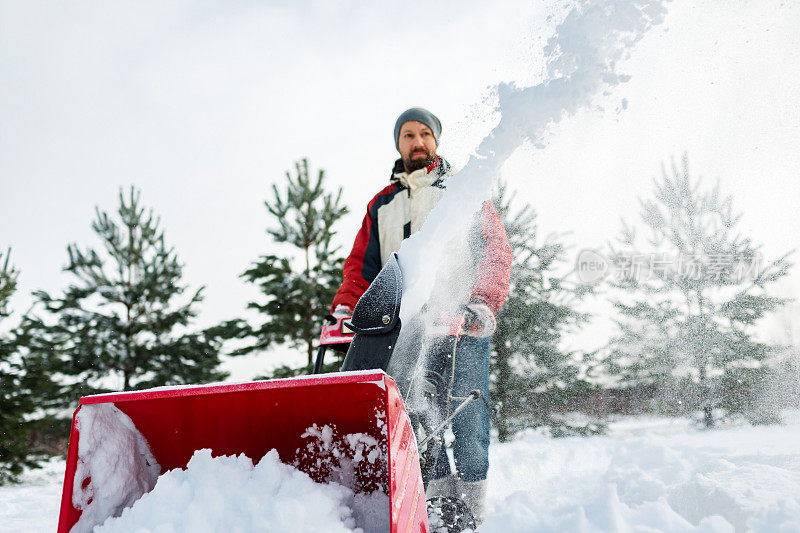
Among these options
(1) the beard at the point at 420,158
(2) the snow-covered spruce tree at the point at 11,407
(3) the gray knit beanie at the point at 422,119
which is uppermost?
(3) the gray knit beanie at the point at 422,119

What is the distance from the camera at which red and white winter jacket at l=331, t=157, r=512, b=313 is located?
2574mm

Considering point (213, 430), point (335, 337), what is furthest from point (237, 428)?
point (335, 337)

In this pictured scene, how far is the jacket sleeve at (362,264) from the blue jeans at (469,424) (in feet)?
2.16

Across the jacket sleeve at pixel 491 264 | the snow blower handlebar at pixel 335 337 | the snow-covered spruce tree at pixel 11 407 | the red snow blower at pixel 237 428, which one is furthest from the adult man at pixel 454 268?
the snow-covered spruce tree at pixel 11 407

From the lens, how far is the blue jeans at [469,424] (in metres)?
2.45

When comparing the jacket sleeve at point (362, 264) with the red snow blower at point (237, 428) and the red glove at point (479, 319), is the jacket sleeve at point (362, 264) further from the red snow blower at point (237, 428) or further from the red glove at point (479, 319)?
the red snow blower at point (237, 428)

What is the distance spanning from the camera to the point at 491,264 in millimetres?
2596

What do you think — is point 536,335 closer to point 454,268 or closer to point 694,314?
point 694,314

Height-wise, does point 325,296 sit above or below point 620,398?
above

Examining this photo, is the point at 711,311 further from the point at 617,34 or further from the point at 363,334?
the point at 363,334

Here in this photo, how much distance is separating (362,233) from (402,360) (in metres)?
1.28

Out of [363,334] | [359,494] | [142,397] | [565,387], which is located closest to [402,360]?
[363,334]

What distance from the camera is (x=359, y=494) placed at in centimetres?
153

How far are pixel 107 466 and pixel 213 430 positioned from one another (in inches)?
12.4
